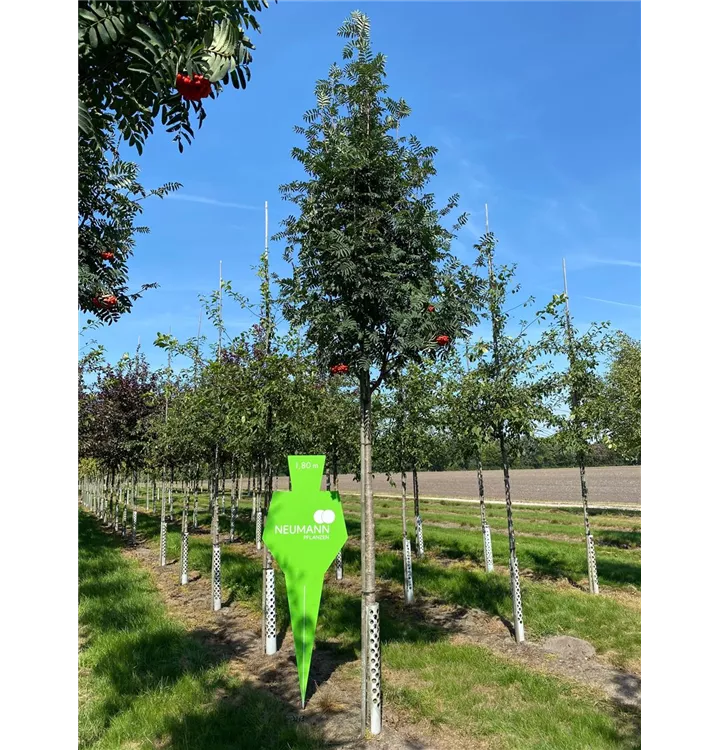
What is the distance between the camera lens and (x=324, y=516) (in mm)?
5656

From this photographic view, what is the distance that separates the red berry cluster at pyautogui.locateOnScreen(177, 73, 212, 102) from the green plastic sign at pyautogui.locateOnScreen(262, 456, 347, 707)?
4.36 meters

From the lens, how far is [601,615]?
9109mm

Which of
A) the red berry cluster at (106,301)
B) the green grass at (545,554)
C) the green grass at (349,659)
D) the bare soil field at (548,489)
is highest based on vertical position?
the red berry cluster at (106,301)

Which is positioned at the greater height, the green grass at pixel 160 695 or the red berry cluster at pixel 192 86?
the red berry cluster at pixel 192 86

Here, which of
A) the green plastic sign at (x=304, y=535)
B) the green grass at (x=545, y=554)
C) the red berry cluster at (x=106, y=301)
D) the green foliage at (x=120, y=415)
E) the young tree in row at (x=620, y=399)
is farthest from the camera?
the green foliage at (x=120, y=415)

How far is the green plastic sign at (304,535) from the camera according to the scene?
5652 mm

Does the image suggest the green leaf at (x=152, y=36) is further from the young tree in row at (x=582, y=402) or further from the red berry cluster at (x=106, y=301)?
the young tree in row at (x=582, y=402)

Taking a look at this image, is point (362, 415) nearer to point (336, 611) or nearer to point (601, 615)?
point (336, 611)

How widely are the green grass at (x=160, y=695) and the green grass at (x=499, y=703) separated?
1508mm

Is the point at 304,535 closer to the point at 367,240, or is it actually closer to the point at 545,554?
the point at 367,240

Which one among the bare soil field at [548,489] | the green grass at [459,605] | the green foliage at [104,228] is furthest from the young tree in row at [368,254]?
the bare soil field at [548,489]

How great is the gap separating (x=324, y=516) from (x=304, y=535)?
0.33 m

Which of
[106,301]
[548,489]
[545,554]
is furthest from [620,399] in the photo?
[548,489]
